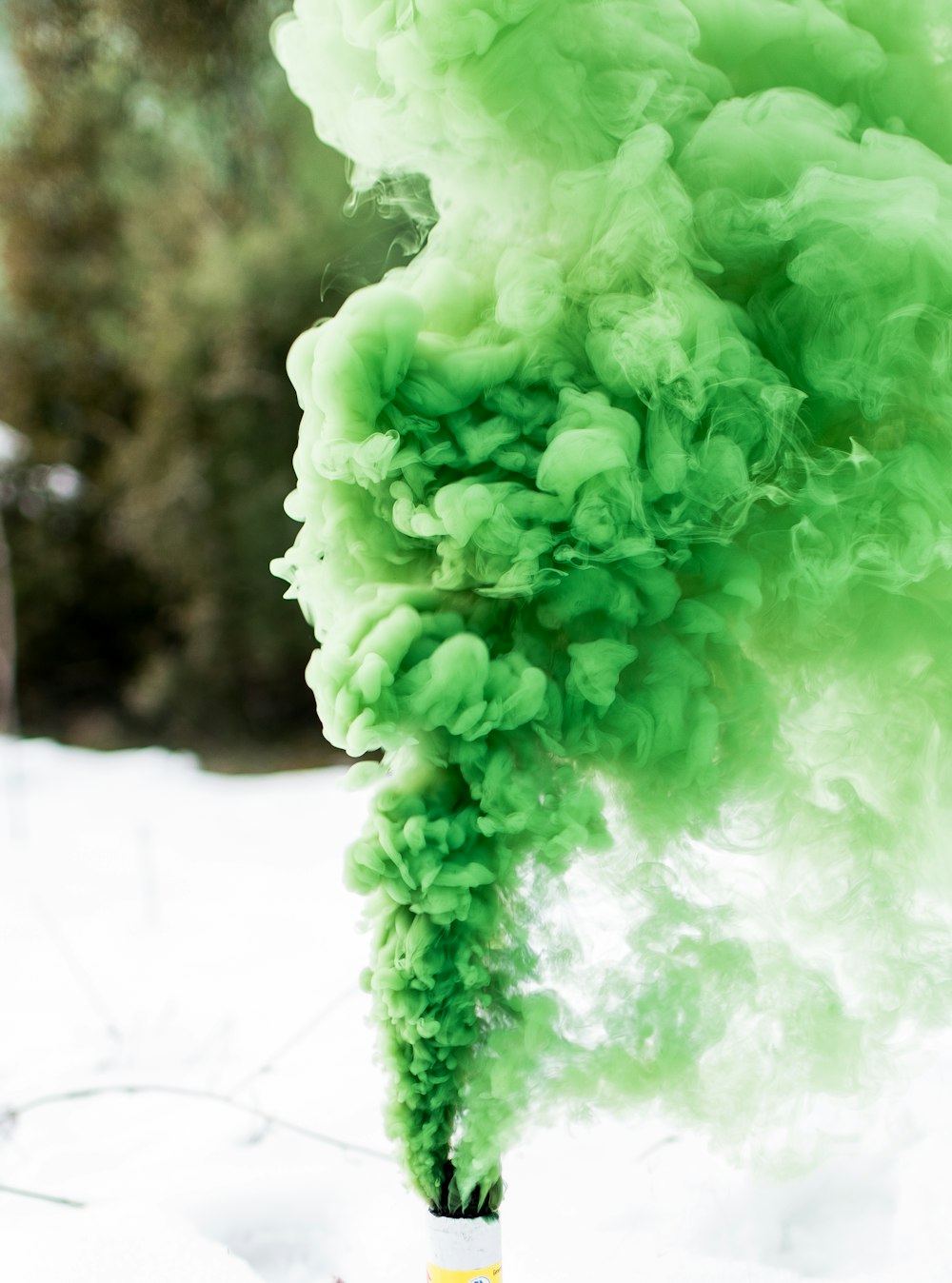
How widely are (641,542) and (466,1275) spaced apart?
50 centimetres

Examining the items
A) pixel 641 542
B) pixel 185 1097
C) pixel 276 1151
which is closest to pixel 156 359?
pixel 185 1097

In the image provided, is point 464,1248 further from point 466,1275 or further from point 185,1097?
point 185,1097

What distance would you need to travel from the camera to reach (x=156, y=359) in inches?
119

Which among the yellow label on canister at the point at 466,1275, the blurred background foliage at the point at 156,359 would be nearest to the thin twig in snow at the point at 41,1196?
the yellow label on canister at the point at 466,1275

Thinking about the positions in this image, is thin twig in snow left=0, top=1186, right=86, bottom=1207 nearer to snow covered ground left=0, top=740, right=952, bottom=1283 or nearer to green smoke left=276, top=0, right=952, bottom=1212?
snow covered ground left=0, top=740, right=952, bottom=1283

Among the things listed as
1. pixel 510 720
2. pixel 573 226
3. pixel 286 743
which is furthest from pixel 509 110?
pixel 286 743

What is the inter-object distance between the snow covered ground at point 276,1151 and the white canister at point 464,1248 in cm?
7

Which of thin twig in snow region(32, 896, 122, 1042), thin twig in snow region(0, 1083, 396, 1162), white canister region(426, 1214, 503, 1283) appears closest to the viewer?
white canister region(426, 1214, 503, 1283)

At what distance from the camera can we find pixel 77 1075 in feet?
4.50

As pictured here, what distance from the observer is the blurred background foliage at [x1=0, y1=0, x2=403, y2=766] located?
9.41 feet

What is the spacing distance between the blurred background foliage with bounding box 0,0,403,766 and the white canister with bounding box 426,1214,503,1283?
7.71 ft

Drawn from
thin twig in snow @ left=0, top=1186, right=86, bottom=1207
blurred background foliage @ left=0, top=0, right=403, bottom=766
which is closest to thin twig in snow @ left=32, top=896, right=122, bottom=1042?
thin twig in snow @ left=0, top=1186, right=86, bottom=1207

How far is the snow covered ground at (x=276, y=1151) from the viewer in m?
0.98

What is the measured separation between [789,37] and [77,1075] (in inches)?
52.5
